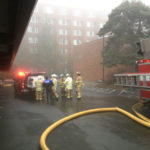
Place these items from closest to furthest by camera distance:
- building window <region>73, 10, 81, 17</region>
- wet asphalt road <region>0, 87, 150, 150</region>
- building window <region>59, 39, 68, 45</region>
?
1. wet asphalt road <region>0, 87, 150, 150</region>
2. building window <region>59, 39, 68, 45</region>
3. building window <region>73, 10, 81, 17</region>

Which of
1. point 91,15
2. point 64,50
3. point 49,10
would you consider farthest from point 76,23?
point 64,50

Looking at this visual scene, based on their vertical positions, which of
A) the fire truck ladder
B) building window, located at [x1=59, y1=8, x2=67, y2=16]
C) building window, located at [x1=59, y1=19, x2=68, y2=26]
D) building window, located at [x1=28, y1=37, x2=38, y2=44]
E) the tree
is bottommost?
the fire truck ladder

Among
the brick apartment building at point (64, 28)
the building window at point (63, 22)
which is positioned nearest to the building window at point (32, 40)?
the brick apartment building at point (64, 28)

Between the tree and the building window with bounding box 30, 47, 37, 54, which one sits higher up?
the building window with bounding box 30, 47, 37, 54

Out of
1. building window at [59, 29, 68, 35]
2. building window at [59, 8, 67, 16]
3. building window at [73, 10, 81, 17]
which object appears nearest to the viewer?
building window at [59, 29, 68, 35]

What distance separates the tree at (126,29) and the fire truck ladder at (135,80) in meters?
11.2

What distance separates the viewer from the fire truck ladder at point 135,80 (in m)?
5.07

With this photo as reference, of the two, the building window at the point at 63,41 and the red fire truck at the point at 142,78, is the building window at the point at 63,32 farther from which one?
the red fire truck at the point at 142,78

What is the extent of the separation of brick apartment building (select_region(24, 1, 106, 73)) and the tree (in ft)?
102

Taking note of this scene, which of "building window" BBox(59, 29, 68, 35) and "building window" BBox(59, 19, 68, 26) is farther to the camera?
"building window" BBox(59, 19, 68, 26)

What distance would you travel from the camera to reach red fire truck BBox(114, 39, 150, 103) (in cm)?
511

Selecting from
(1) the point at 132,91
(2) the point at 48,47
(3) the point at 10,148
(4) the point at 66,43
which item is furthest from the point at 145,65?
(4) the point at 66,43

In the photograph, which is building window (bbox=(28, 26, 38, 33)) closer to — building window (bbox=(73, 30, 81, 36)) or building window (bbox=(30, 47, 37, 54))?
A: building window (bbox=(30, 47, 37, 54))

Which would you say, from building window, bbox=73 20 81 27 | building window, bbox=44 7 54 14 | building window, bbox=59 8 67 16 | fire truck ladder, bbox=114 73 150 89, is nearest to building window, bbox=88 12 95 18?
building window, bbox=73 20 81 27
